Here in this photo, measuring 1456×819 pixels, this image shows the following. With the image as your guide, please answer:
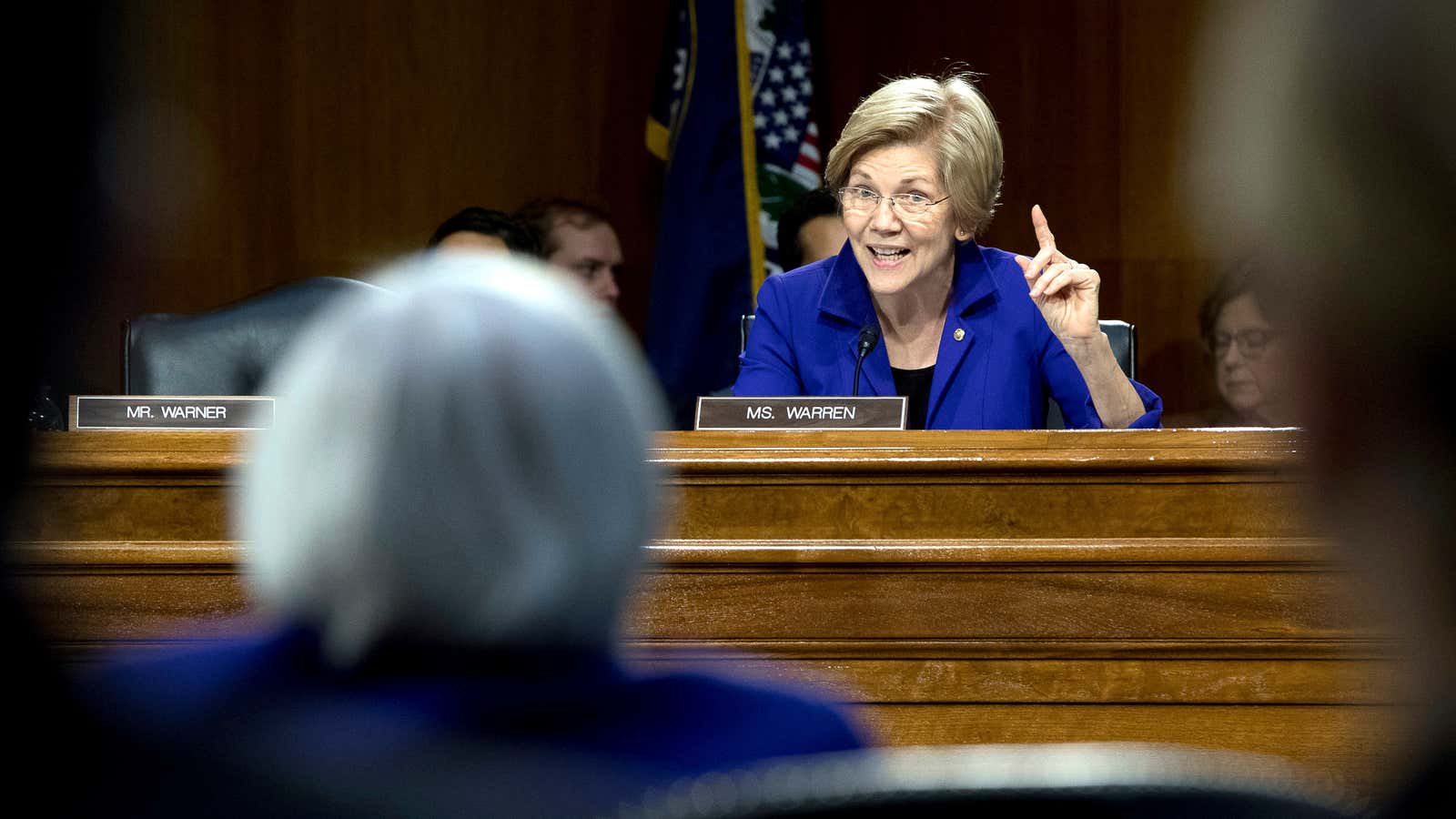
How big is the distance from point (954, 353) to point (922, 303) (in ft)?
0.48

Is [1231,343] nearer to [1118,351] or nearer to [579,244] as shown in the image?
[1118,351]

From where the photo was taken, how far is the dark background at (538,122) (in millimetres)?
5289

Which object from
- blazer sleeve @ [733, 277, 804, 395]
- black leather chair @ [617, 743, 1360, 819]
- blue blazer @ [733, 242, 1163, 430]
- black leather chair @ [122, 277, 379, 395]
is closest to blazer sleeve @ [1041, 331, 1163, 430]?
blue blazer @ [733, 242, 1163, 430]

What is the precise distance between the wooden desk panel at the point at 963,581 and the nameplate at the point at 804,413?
19cm

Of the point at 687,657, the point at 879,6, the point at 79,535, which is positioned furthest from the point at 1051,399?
the point at 879,6

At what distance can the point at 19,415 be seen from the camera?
0.52m

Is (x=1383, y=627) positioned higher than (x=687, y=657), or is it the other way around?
(x=1383, y=627)

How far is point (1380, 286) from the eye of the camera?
0.43 m

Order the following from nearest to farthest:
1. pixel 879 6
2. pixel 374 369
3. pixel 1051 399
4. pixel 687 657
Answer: pixel 374 369 → pixel 687 657 → pixel 1051 399 → pixel 879 6

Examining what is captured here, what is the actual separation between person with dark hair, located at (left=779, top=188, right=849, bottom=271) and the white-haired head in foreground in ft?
11.5

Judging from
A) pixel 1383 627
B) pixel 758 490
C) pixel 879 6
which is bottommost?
pixel 758 490

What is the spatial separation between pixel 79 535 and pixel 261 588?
5.77ft

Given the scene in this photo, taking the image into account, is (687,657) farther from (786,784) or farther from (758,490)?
(786,784)

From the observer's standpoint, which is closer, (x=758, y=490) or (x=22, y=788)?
(x=22, y=788)
